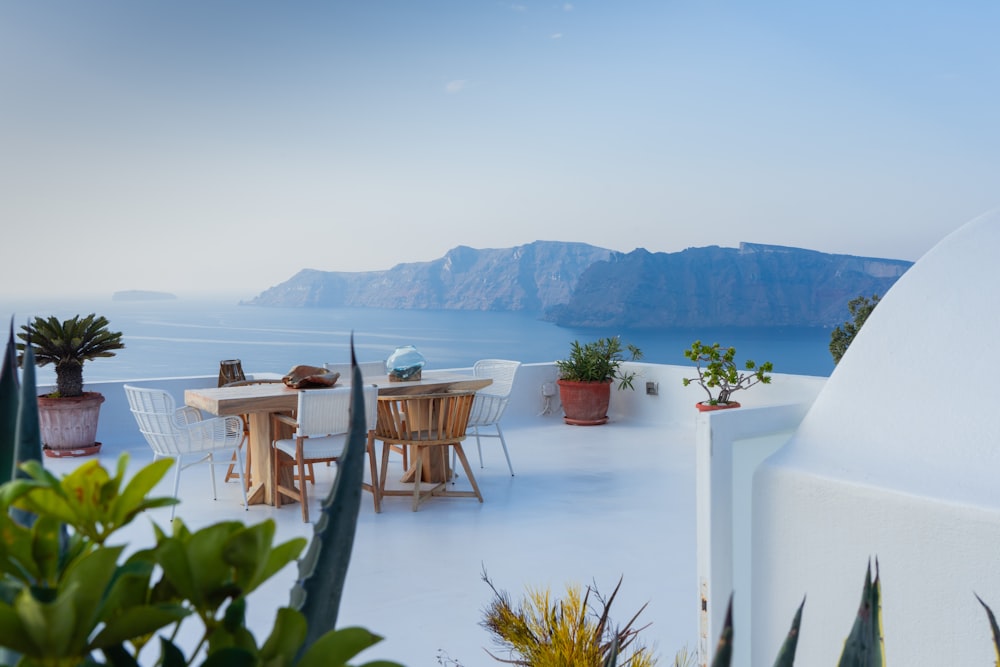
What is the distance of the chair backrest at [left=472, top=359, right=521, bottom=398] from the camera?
6355 millimetres

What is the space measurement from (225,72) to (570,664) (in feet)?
42.2

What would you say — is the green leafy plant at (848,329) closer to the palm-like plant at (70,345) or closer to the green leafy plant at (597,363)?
the green leafy plant at (597,363)

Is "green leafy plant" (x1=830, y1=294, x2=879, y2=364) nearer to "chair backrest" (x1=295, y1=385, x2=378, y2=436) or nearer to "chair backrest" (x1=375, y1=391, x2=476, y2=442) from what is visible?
"chair backrest" (x1=375, y1=391, x2=476, y2=442)

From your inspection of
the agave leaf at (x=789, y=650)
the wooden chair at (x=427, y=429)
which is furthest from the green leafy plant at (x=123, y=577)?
the wooden chair at (x=427, y=429)

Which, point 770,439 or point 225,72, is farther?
point 225,72

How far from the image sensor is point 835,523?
64.2 inches

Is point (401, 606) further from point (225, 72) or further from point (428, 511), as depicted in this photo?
point (225, 72)

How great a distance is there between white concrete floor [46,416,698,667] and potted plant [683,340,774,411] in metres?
0.57

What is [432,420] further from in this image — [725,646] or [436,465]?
[725,646]

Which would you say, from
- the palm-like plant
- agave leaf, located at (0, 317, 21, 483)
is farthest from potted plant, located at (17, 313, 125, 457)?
agave leaf, located at (0, 317, 21, 483)

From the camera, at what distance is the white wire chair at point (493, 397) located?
550 cm

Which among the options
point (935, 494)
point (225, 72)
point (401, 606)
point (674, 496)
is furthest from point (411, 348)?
point (225, 72)

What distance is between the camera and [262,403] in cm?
488

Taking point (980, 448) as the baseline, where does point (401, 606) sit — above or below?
below
